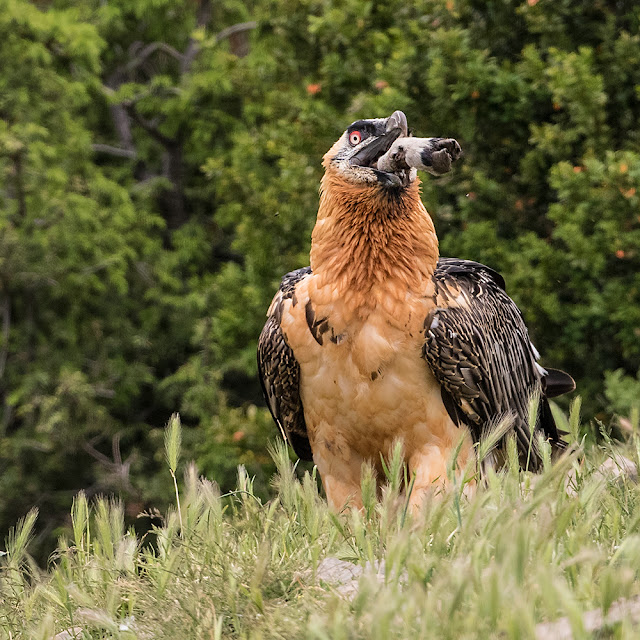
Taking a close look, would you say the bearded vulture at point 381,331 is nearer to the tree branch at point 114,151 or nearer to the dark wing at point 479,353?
the dark wing at point 479,353

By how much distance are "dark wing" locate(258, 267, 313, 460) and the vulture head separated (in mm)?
697

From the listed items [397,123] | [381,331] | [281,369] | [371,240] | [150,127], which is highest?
[397,123]

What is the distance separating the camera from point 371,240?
416 cm

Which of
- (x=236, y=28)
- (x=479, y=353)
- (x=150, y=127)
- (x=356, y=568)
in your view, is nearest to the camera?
(x=356, y=568)

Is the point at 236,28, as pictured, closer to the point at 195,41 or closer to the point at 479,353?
the point at 195,41

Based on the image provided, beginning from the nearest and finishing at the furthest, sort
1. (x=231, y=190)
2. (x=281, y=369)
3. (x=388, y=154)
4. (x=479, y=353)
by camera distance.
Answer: (x=388, y=154), (x=479, y=353), (x=281, y=369), (x=231, y=190)

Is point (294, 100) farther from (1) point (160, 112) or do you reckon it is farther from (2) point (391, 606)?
(2) point (391, 606)

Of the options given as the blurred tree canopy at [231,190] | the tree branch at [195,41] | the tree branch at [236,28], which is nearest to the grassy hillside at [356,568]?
the blurred tree canopy at [231,190]

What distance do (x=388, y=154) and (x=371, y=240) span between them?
0.38 metres

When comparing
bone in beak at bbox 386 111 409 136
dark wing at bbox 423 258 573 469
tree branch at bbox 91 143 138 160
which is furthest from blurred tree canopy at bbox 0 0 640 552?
bone in beak at bbox 386 111 409 136

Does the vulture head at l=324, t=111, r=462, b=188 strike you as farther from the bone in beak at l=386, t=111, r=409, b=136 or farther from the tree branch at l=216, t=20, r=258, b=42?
the tree branch at l=216, t=20, r=258, b=42

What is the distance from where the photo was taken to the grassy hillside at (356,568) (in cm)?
206

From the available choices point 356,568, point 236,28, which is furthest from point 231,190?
point 356,568

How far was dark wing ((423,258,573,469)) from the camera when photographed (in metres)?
4.25
